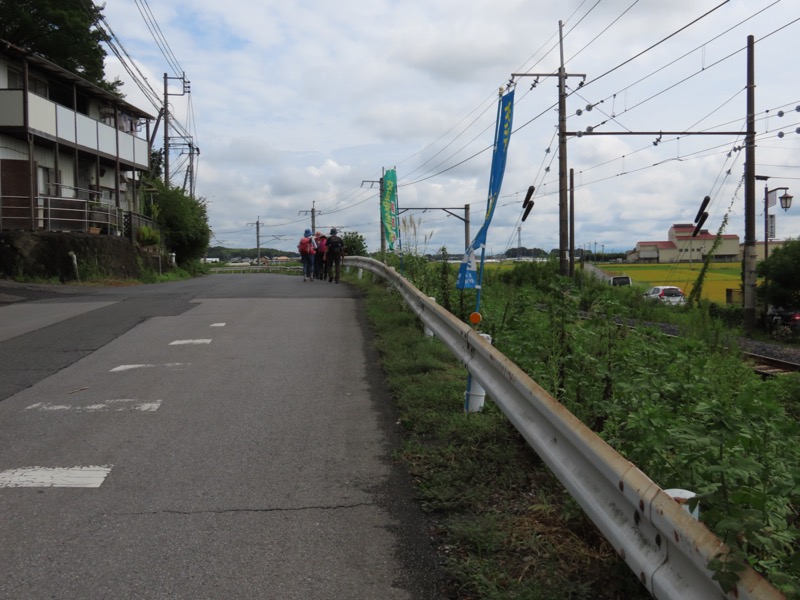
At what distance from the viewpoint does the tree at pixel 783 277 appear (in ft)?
83.3

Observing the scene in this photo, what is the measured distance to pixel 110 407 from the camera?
6.95 meters

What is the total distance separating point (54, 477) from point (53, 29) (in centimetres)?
3713

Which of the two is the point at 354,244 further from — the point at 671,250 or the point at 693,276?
the point at 671,250

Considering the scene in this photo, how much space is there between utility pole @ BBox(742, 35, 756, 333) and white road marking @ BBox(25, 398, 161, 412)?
820 inches

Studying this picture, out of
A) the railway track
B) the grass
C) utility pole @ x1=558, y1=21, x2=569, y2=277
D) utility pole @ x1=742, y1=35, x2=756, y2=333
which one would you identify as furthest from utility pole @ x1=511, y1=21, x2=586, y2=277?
the grass

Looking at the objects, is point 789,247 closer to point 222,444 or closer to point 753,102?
point 753,102

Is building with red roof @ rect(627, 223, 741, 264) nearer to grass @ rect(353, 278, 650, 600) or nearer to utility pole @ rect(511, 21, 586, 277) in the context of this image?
utility pole @ rect(511, 21, 586, 277)

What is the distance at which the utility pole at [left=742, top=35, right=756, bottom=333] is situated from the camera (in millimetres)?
22578

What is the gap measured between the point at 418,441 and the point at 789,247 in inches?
970

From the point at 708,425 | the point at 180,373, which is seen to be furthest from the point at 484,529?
the point at 180,373

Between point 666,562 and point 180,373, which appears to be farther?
point 180,373

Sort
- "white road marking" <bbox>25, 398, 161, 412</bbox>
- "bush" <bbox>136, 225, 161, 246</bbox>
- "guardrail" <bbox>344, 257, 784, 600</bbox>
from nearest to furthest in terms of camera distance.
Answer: "guardrail" <bbox>344, 257, 784, 600</bbox>
"white road marking" <bbox>25, 398, 161, 412</bbox>
"bush" <bbox>136, 225, 161, 246</bbox>

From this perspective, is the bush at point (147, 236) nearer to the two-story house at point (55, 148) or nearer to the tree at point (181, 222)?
the two-story house at point (55, 148)

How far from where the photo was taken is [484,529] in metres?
4.06
